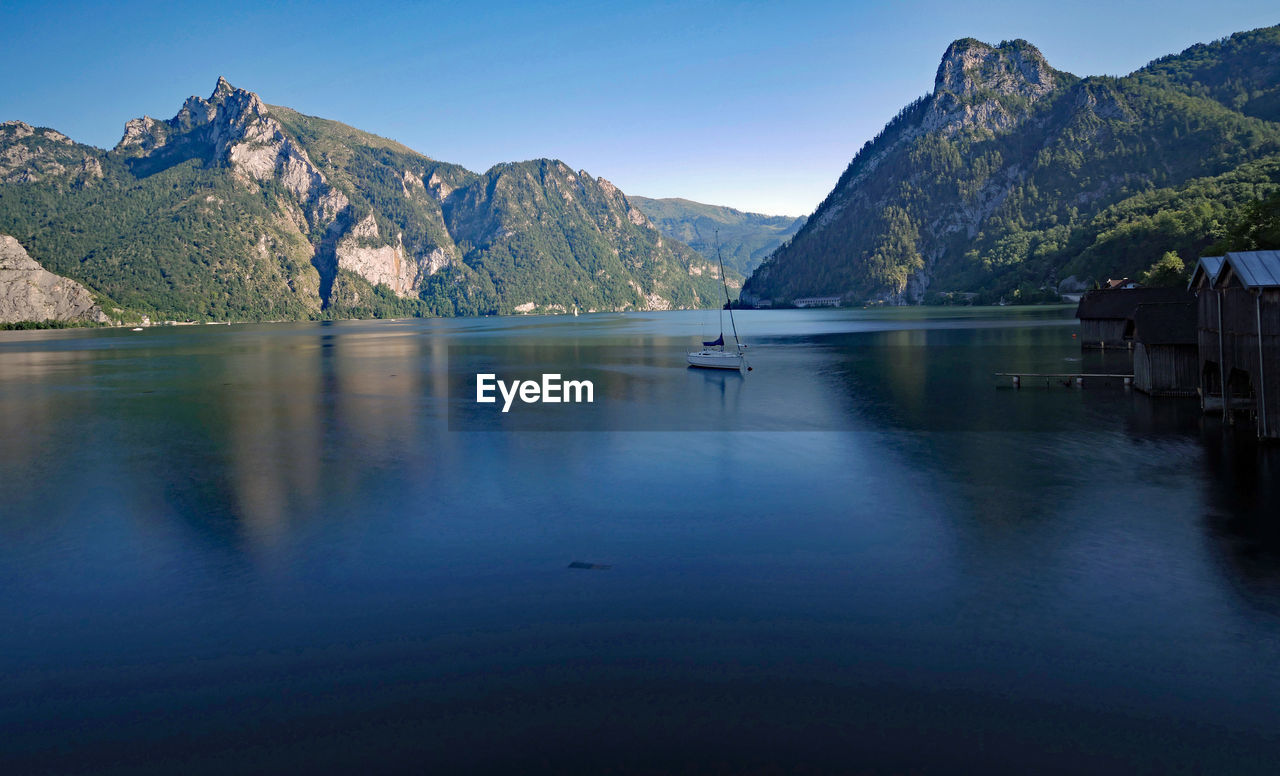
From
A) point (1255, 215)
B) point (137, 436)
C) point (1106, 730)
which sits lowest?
point (1106, 730)

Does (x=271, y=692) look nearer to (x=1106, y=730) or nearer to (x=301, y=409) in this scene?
(x=1106, y=730)

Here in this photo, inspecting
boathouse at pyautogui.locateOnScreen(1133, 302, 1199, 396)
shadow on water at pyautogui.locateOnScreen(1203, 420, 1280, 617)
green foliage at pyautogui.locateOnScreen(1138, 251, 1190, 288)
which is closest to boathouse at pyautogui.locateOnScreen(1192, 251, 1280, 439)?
shadow on water at pyautogui.locateOnScreen(1203, 420, 1280, 617)

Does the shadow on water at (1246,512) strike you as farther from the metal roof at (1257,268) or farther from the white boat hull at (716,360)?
the white boat hull at (716,360)

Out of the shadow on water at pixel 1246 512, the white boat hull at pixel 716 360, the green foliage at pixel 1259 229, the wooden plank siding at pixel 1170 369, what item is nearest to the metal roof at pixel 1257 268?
the shadow on water at pixel 1246 512

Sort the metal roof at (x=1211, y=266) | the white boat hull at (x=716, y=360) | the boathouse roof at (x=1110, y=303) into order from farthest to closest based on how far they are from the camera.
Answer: the white boat hull at (x=716, y=360), the boathouse roof at (x=1110, y=303), the metal roof at (x=1211, y=266)

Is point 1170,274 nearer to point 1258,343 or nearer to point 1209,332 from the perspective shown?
point 1209,332

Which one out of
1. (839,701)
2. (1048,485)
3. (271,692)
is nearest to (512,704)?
(271,692)

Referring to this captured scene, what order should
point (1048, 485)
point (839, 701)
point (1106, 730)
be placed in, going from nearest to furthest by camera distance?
point (1106, 730), point (839, 701), point (1048, 485)
